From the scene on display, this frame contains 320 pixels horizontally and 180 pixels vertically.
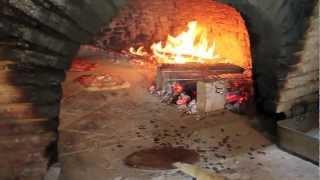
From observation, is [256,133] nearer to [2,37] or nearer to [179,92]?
[179,92]

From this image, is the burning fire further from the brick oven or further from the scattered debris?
the scattered debris

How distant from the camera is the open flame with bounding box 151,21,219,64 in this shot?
7102 millimetres

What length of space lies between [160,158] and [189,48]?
334 centimetres

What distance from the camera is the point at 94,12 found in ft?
11.3

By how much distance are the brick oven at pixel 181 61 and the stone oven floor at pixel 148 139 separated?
0.67 feet

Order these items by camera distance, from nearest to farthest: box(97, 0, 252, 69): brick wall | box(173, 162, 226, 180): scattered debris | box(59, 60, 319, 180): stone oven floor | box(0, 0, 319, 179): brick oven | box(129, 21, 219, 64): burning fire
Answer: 1. box(0, 0, 319, 179): brick oven
2. box(173, 162, 226, 180): scattered debris
3. box(59, 60, 319, 180): stone oven floor
4. box(97, 0, 252, 69): brick wall
5. box(129, 21, 219, 64): burning fire

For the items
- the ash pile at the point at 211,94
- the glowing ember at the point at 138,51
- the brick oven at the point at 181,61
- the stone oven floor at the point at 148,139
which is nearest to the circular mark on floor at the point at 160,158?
the stone oven floor at the point at 148,139

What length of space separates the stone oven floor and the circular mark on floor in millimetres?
76

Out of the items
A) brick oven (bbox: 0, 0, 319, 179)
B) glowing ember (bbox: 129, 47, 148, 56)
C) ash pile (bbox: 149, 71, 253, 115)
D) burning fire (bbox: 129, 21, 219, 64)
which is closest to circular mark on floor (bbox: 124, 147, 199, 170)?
brick oven (bbox: 0, 0, 319, 179)

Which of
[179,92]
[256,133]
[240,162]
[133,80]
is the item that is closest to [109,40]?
[133,80]

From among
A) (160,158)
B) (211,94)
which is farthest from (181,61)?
(160,158)

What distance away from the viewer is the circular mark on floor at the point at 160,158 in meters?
4.11

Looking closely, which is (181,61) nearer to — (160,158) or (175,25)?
(175,25)

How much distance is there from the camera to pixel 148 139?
4746 millimetres
